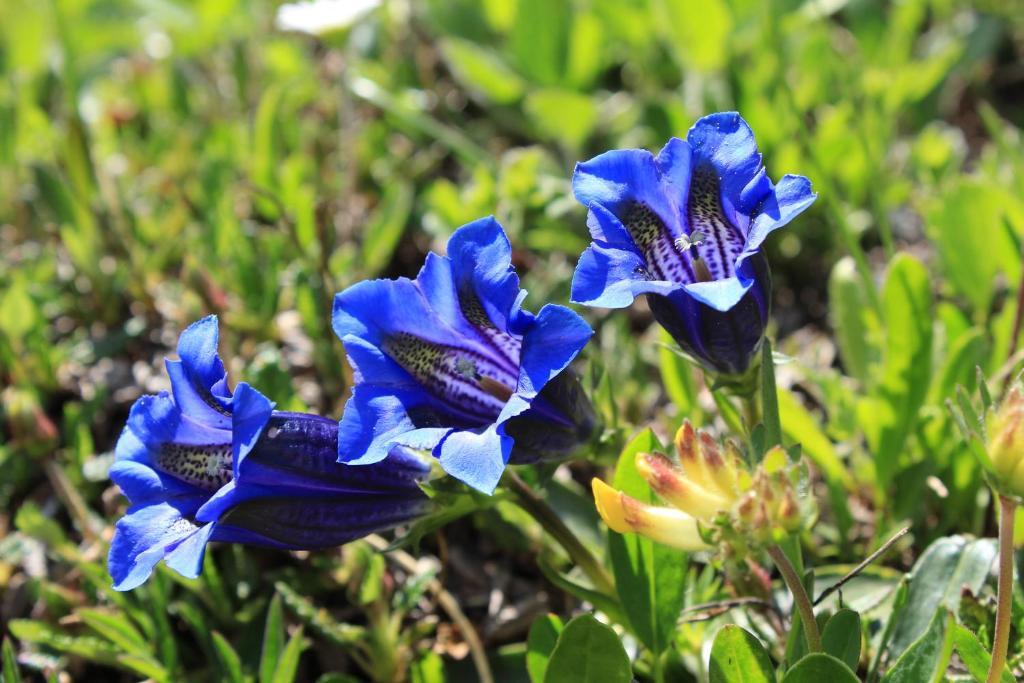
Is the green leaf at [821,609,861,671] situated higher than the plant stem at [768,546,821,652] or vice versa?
the plant stem at [768,546,821,652]

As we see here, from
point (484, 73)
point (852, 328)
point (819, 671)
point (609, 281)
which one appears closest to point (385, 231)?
point (484, 73)

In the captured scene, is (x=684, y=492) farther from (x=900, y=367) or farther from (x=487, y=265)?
(x=900, y=367)

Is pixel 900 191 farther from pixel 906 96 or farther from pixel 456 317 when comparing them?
pixel 456 317

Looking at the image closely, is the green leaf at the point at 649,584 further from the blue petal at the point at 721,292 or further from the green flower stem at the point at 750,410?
the blue petal at the point at 721,292

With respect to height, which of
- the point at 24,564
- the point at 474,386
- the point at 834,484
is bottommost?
the point at 24,564

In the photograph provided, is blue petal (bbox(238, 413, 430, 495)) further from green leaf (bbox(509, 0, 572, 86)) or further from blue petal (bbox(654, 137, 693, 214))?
green leaf (bbox(509, 0, 572, 86))

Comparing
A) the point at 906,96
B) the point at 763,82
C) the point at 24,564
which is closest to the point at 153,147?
the point at 24,564

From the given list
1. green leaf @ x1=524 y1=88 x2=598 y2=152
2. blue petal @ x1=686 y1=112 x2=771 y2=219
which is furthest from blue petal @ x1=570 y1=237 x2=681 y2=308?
green leaf @ x1=524 y1=88 x2=598 y2=152

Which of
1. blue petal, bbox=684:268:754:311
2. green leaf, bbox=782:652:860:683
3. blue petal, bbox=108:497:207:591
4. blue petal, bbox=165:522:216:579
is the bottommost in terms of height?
green leaf, bbox=782:652:860:683
